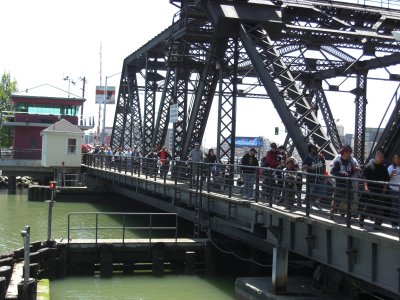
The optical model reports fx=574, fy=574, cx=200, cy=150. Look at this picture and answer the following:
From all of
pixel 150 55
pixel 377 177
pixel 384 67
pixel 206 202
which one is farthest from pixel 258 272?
pixel 150 55

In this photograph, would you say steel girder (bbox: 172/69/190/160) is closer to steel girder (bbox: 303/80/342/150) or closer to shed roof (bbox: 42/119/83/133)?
steel girder (bbox: 303/80/342/150)

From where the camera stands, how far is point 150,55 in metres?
36.0

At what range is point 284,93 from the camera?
17.4m

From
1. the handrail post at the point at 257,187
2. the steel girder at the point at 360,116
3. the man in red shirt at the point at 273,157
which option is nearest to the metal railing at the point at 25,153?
the steel girder at the point at 360,116

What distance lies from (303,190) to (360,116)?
1700 centimetres

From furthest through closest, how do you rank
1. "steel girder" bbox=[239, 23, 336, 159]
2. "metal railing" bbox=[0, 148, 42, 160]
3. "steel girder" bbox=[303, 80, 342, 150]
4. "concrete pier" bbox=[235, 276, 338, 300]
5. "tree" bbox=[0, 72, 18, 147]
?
1. "tree" bbox=[0, 72, 18, 147]
2. "metal railing" bbox=[0, 148, 42, 160]
3. "steel girder" bbox=[303, 80, 342, 150]
4. "steel girder" bbox=[239, 23, 336, 159]
5. "concrete pier" bbox=[235, 276, 338, 300]

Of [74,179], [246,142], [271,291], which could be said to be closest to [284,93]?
[271,291]

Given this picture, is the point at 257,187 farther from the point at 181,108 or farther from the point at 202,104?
the point at 181,108

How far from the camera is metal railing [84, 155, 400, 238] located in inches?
385

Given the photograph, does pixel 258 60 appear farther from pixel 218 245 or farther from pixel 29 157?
pixel 29 157

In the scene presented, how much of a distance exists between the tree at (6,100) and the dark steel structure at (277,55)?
39.1 m

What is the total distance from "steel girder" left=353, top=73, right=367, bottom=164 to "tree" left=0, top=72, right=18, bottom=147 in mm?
48887

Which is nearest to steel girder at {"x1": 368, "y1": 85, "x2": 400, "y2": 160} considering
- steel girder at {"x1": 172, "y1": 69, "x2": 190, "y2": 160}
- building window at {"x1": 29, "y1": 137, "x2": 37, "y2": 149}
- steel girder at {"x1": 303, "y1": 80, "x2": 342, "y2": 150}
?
steel girder at {"x1": 172, "y1": 69, "x2": 190, "y2": 160}

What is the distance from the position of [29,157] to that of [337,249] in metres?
41.9
